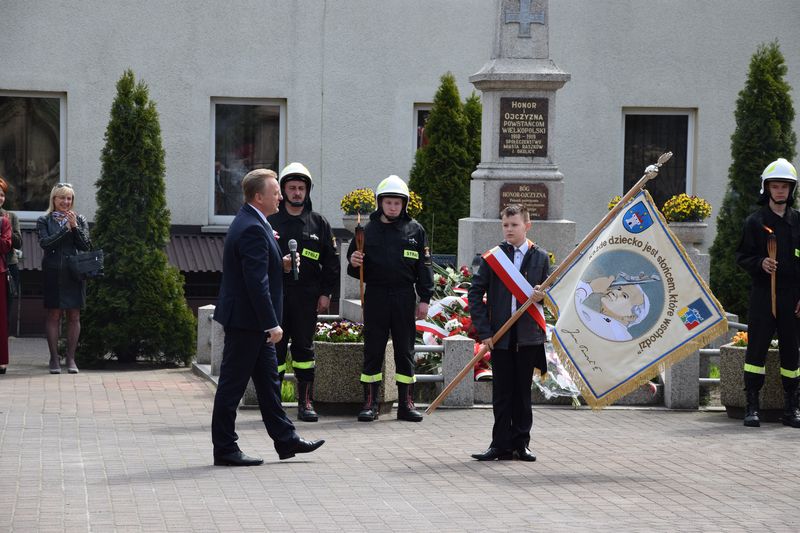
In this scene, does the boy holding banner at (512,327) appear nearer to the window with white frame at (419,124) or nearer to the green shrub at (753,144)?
the green shrub at (753,144)

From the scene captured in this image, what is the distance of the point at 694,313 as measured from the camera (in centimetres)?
973

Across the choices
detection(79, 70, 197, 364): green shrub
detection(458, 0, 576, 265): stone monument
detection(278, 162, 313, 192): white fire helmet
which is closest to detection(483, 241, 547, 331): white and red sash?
detection(278, 162, 313, 192): white fire helmet

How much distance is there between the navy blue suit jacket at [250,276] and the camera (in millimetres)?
8969

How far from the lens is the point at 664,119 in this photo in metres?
20.1

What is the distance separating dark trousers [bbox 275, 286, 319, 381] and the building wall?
7.91m

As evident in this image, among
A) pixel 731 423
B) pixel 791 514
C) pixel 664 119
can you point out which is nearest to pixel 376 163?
pixel 664 119

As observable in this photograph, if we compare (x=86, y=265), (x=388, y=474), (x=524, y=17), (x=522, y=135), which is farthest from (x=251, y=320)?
(x=524, y=17)

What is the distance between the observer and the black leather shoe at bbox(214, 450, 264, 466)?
912cm

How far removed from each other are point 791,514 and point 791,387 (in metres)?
3.81

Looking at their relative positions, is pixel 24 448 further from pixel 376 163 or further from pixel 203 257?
pixel 376 163

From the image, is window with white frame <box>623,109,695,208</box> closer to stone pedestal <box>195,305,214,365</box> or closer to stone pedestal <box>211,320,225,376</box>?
stone pedestal <box>195,305,214,365</box>

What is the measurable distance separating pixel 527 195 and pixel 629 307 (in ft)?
15.5

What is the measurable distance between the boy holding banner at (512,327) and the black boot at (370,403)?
177 cm

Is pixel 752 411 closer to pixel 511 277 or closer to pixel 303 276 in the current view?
pixel 511 277
